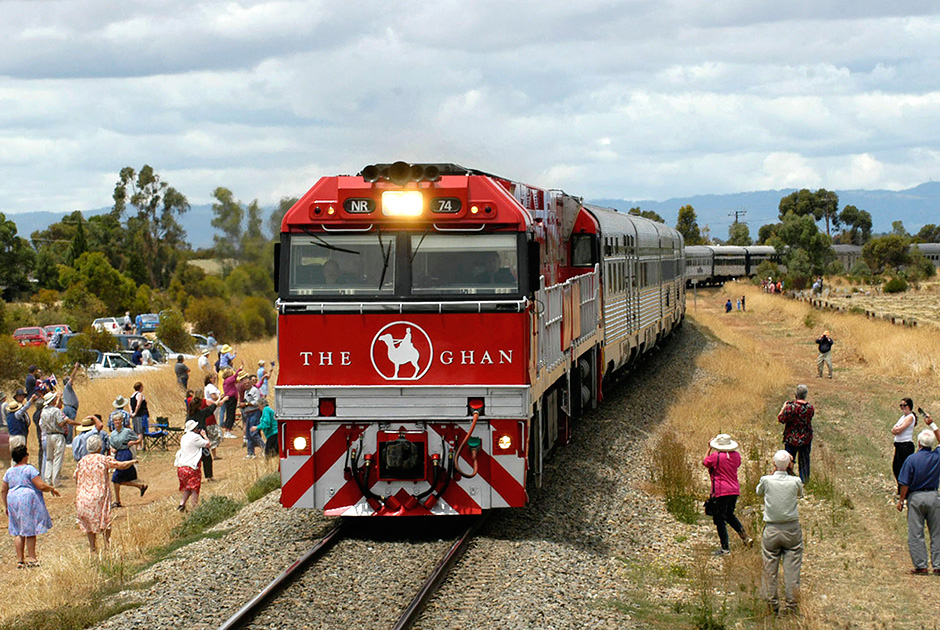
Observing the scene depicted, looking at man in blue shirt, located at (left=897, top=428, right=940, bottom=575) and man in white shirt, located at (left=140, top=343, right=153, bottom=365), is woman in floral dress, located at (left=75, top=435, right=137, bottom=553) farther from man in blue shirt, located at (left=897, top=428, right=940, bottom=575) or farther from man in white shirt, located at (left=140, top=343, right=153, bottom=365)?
man in white shirt, located at (left=140, top=343, right=153, bottom=365)

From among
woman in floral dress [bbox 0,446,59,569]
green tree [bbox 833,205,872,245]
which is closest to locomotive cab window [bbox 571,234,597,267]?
woman in floral dress [bbox 0,446,59,569]

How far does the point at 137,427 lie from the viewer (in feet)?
69.8

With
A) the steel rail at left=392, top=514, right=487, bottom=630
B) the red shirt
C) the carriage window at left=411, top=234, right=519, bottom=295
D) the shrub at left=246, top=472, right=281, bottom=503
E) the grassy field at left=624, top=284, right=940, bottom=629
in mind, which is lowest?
the grassy field at left=624, top=284, right=940, bottom=629

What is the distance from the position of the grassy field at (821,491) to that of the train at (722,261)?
4513 centimetres

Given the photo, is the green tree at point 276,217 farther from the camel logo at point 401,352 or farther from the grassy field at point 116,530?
the camel logo at point 401,352

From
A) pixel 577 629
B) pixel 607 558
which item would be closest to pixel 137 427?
pixel 607 558

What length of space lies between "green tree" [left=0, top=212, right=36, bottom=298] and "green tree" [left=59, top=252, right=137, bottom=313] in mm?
12179

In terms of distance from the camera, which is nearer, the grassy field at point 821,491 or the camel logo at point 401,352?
the grassy field at point 821,491

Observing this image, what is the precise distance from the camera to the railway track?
832 centimetres

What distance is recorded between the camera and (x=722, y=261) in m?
87.6

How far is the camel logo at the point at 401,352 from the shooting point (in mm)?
10594

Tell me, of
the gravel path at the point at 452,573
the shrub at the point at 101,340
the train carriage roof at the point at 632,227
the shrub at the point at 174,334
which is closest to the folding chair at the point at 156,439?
the gravel path at the point at 452,573

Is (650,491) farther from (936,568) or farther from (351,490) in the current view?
(351,490)

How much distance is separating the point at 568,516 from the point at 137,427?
1211 cm
